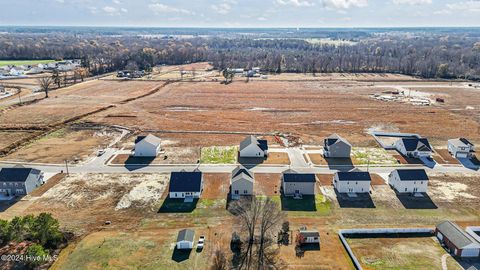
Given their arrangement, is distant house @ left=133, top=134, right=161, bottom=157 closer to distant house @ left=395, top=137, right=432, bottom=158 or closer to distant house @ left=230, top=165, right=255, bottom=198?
distant house @ left=230, top=165, right=255, bottom=198

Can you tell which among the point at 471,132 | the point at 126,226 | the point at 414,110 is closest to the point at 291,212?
the point at 126,226

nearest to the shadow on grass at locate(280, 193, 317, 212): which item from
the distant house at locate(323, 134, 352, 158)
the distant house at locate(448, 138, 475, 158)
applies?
the distant house at locate(323, 134, 352, 158)

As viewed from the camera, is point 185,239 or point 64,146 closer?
point 185,239

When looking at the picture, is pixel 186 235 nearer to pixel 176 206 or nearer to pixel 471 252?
pixel 176 206

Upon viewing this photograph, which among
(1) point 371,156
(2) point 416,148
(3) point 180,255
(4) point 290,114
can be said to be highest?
(2) point 416,148

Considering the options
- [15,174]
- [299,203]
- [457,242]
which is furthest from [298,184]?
[15,174]

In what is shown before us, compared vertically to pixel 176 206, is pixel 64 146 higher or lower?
higher

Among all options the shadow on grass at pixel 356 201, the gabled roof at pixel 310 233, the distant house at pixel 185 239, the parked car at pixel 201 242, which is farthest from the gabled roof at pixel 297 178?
the distant house at pixel 185 239

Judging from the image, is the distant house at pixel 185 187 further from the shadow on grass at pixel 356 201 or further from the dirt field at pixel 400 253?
the dirt field at pixel 400 253
